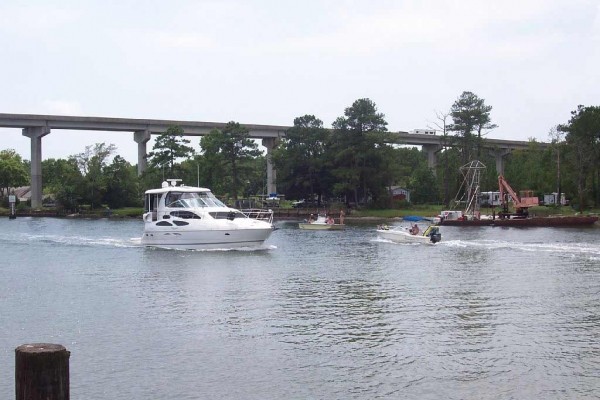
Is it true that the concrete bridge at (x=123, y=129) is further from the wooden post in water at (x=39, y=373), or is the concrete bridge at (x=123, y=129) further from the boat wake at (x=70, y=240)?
the wooden post in water at (x=39, y=373)

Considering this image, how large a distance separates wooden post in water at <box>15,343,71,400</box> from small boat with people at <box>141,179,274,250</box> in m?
41.7

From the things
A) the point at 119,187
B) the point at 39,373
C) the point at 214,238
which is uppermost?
the point at 119,187

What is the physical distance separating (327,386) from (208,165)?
105867 millimetres

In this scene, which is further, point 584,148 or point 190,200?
point 584,148

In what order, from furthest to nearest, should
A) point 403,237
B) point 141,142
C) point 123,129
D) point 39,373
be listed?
point 141,142 → point 123,129 → point 403,237 → point 39,373

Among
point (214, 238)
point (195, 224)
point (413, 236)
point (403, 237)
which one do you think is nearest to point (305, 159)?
point (403, 237)

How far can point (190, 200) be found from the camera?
5516 cm

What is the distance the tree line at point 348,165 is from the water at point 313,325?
222ft

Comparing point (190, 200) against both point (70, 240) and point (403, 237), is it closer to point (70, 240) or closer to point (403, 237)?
point (70, 240)

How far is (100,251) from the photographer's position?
177ft

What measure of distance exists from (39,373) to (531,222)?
268 ft

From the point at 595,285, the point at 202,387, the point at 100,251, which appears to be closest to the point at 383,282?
the point at 595,285

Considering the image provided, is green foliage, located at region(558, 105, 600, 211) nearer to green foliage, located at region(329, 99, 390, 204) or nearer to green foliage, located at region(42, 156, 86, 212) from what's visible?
green foliage, located at region(329, 99, 390, 204)

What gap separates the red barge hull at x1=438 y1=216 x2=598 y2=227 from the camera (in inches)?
3317
